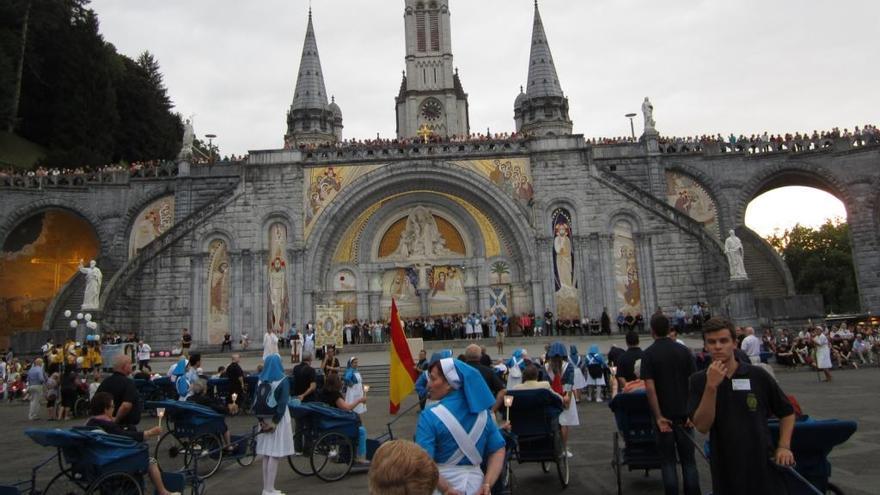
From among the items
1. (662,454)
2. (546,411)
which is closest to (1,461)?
(546,411)

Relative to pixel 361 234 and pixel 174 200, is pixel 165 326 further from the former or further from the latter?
pixel 361 234

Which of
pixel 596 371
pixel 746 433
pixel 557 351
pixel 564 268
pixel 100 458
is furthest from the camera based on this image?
pixel 564 268

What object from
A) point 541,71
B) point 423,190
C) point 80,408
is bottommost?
point 80,408

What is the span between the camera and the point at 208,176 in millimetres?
33500

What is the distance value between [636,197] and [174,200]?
24151 mm

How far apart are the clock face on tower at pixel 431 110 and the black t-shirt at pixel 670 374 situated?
59.0 m

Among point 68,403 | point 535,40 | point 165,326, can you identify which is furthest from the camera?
point 535,40

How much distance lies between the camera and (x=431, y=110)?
208ft

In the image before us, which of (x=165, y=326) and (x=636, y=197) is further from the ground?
(x=636, y=197)

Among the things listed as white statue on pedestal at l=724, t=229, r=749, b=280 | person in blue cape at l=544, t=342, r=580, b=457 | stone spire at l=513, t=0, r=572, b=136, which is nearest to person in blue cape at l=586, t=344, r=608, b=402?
person in blue cape at l=544, t=342, r=580, b=457

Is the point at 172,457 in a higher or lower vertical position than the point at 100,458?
lower

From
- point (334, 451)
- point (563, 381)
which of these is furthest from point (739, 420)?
point (334, 451)

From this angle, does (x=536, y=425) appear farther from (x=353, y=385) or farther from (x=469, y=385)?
(x=353, y=385)

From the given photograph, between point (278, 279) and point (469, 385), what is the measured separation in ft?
89.3
